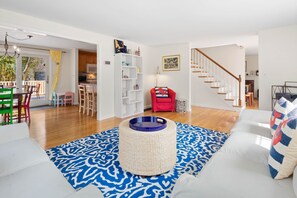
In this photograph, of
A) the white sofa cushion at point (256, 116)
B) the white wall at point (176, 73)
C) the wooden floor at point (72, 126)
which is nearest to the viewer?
the white sofa cushion at point (256, 116)

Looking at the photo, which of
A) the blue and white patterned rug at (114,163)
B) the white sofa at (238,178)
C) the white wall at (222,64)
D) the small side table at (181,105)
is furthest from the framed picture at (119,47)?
the white sofa at (238,178)

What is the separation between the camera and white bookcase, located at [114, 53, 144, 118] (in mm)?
4891

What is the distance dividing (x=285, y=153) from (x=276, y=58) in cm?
388

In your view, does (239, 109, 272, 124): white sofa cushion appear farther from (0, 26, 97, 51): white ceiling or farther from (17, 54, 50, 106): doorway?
(17, 54, 50, 106): doorway

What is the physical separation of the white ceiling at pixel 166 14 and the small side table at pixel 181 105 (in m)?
2.11

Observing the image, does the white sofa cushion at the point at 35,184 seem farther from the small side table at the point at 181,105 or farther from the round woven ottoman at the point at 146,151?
the small side table at the point at 181,105

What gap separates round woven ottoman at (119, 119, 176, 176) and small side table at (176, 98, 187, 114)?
3612 mm

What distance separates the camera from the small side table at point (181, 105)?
18.1 feet

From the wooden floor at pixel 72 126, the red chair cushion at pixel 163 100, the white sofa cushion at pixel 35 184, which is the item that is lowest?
the wooden floor at pixel 72 126

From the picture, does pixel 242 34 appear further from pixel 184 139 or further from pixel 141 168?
pixel 141 168

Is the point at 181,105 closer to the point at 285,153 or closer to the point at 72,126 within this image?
the point at 72,126

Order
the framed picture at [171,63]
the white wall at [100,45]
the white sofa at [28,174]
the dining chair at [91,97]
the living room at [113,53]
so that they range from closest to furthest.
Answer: the white sofa at [28,174]
the living room at [113,53]
the white wall at [100,45]
the dining chair at [91,97]
the framed picture at [171,63]

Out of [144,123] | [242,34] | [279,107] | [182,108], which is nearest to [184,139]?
[144,123]

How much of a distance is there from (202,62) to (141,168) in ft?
19.8
